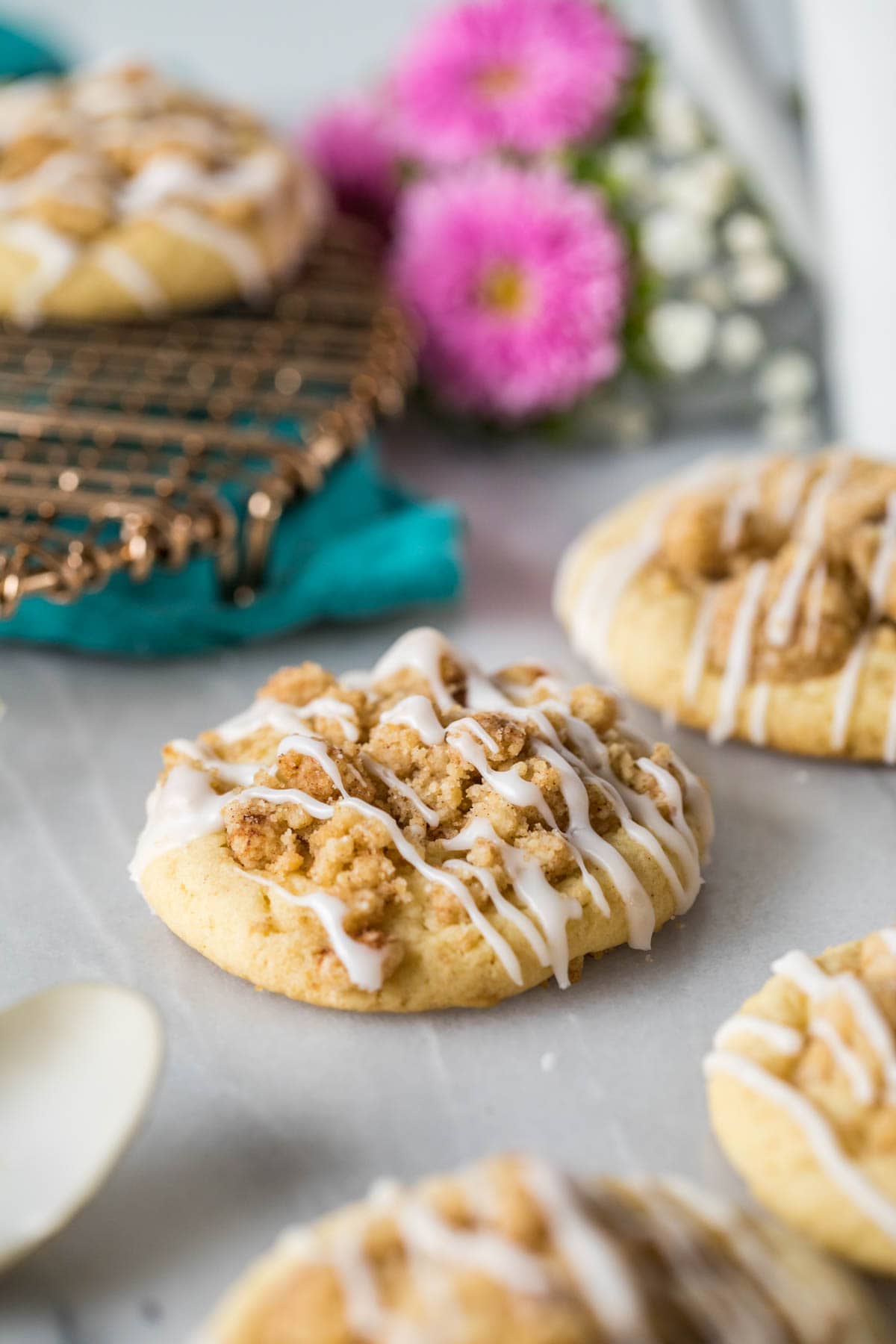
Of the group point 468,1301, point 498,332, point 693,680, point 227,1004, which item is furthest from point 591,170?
point 468,1301

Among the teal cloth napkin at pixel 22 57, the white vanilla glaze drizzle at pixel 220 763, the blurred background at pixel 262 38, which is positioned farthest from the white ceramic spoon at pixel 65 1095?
the blurred background at pixel 262 38

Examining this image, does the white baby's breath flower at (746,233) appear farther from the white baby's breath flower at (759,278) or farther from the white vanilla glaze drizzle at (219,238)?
the white vanilla glaze drizzle at (219,238)

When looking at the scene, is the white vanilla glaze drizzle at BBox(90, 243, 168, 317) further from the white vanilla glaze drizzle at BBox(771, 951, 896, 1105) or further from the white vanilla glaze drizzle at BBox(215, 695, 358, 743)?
the white vanilla glaze drizzle at BBox(771, 951, 896, 1105)

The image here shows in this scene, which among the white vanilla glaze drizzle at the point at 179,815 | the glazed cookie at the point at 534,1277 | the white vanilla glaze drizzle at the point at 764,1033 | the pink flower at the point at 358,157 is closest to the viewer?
the glazed cookie at the point at 534,1277

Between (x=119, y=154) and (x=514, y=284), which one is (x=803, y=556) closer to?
(x=514, y=284)

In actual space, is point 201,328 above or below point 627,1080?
above

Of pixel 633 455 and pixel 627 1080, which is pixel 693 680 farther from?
pixel 633 455
